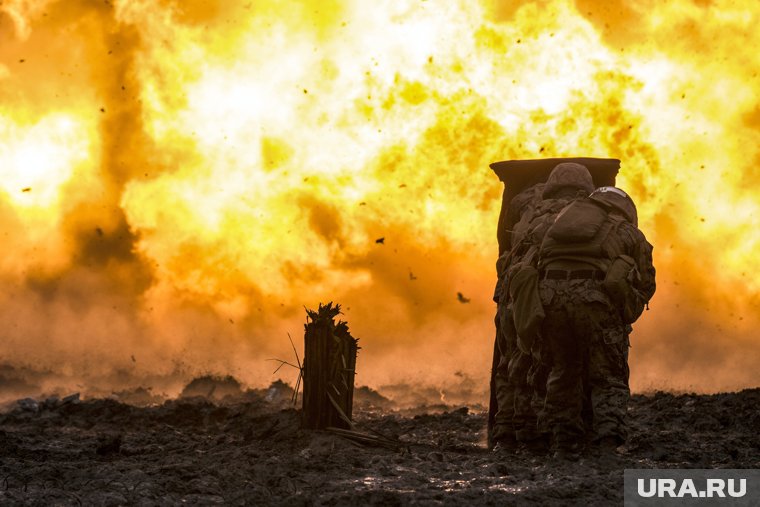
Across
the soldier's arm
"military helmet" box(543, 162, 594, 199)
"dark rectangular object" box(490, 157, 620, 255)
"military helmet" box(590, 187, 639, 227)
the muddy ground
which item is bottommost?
the muddy ground

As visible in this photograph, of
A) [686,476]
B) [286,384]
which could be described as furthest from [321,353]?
[286,384]

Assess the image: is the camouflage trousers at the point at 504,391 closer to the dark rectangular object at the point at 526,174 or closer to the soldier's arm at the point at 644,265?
the dark rectangular object at the point at 526,174

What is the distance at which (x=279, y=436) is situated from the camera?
11703 mm

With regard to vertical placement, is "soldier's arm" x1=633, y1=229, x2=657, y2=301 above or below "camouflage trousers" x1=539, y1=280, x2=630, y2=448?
above

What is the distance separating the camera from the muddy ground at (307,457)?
7.74 m

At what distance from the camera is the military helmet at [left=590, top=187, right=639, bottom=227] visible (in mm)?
10297

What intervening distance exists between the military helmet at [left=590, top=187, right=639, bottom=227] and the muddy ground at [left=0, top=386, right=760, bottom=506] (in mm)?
2338

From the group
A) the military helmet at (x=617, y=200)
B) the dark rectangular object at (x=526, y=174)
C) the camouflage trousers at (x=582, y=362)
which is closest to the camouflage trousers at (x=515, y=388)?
the camouflage trousers at (x=582, y=362)

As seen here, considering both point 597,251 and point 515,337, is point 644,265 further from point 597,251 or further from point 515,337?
point 515,337

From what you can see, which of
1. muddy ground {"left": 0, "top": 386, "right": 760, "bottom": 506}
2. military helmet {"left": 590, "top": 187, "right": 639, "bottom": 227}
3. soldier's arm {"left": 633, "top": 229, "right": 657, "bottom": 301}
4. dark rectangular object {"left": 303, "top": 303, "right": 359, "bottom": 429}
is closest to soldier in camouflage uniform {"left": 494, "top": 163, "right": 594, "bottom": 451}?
military helmet {"left": 590, "top": 187, "right": 639, "bottom": 227}

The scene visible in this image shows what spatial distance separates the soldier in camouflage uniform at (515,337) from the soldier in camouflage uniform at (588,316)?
15.4 inches

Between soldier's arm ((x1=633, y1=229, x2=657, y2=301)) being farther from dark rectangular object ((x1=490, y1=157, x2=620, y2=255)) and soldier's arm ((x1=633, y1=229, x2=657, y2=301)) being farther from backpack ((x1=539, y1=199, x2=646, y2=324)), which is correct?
dark rectangular object ((x1=490, y1=157, x2=620, y2=255))

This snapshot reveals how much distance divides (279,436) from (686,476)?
4889 millimetres

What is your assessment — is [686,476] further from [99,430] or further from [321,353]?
[99,430]
